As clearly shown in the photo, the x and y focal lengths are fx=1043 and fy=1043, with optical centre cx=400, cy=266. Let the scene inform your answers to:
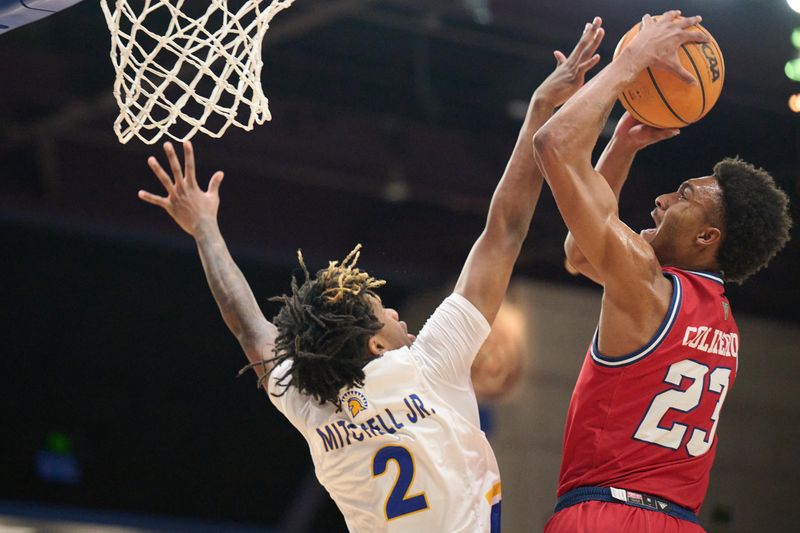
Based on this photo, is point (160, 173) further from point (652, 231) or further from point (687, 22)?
point (687, 22)

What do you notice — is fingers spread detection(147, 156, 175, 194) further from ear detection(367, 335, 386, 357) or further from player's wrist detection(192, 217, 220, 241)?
ear detection(367, 335, 386, 357)

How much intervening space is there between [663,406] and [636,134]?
3.22 ft

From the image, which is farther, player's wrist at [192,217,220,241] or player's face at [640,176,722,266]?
player's wrist at [192,217,220,241]

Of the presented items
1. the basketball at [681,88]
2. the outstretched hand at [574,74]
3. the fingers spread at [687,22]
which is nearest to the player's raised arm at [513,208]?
the outstretched hand at [574,74]

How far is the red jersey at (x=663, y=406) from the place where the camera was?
3.04 meters

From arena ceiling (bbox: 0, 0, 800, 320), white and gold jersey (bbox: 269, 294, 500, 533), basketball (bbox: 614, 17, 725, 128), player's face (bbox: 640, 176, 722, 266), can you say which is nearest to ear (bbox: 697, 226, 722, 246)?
player's face (bbox: 640, 176, 722, 266)

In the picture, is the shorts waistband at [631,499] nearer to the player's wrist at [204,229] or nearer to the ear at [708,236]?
the ear at [708,236]

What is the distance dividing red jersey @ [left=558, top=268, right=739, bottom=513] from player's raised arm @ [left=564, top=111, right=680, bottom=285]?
47cm

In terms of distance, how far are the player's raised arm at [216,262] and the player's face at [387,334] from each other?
1.40ft

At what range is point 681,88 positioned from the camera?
3191mm

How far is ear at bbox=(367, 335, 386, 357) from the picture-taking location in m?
3.07

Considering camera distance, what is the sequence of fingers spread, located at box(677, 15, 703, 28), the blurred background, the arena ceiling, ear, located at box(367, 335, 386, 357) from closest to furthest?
ear, located at box(367, 335, 386, 357) < fingers spread, located at box(677, 15, 703, 28) < the arena ceiling < the blurred background

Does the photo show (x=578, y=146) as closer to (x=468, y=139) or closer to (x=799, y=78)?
(x=799, y=78)

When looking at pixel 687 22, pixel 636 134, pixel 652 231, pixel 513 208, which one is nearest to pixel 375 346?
pixel 513 208
